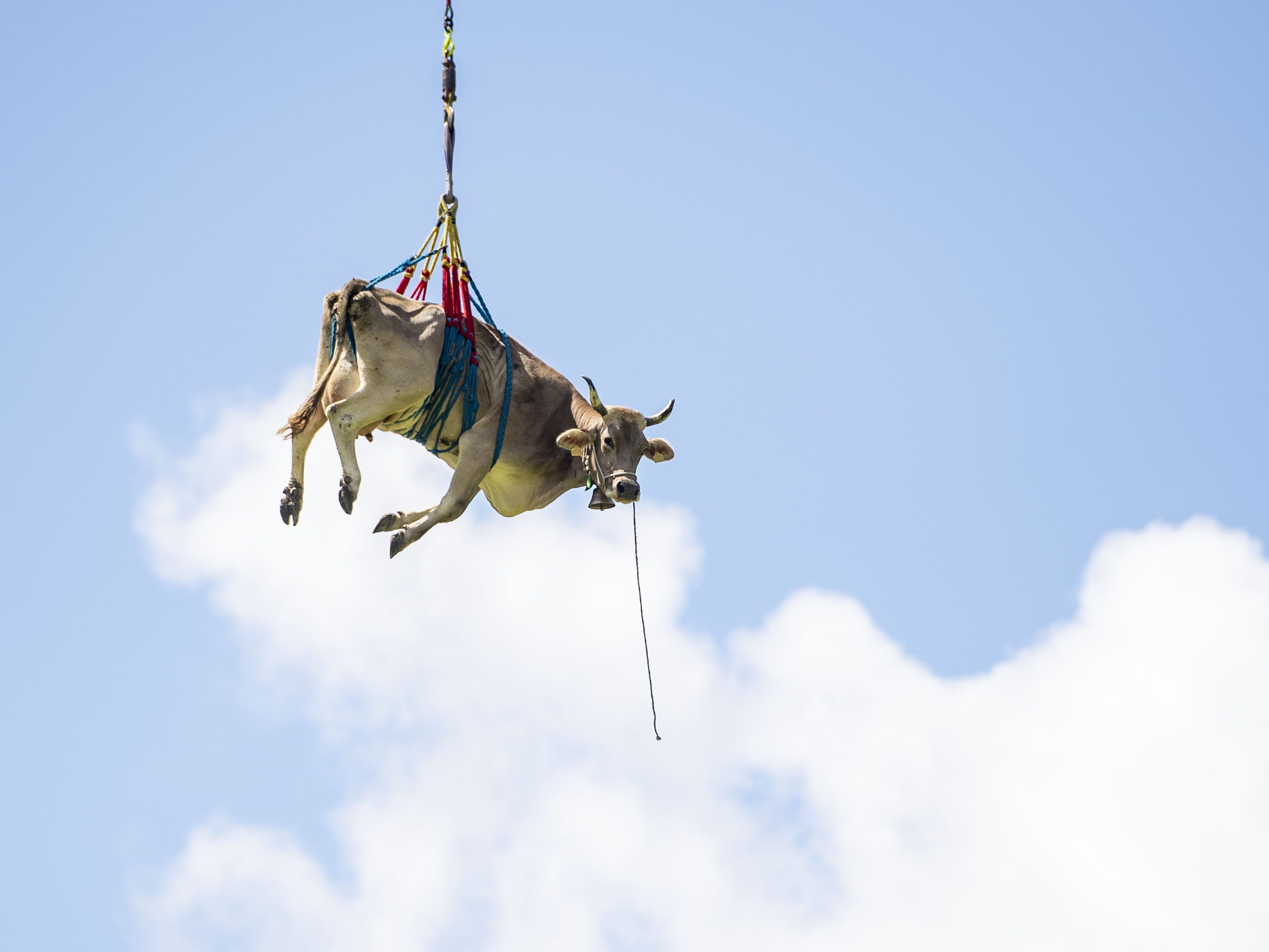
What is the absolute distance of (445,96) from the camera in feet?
58.2

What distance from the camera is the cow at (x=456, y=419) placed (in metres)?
16.7

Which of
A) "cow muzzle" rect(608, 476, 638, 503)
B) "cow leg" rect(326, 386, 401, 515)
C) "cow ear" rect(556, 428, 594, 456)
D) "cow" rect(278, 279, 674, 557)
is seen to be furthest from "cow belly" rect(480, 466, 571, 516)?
"cow leg" rect(326, 386, 401, 515)

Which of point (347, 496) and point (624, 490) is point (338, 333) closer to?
point (347, 496)

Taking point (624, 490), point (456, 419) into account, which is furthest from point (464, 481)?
point (624, 490)

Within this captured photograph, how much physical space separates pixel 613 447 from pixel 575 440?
1.03 ft

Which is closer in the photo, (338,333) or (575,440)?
(338,333)

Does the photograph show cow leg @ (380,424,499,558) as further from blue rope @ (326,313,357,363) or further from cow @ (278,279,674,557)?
blue rope @ (326,313,357,363)

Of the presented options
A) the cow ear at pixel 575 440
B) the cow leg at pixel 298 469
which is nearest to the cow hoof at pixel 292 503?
the cow leg at pixel 298 469

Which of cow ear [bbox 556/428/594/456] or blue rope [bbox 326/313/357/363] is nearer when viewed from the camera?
blue rope [bbox 326/313/357/363]

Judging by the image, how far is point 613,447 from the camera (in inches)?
678

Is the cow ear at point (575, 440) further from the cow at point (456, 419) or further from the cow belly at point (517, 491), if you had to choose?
the cow belly at point (517, 491)

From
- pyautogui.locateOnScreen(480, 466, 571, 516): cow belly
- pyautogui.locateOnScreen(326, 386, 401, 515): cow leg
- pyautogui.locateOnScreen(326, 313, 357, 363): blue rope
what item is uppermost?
pyautogui.locateOnScreen(326, 313, 357, 363): blue rope

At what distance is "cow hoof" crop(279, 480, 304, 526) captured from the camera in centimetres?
1673

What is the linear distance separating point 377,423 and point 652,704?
3.16 metres
